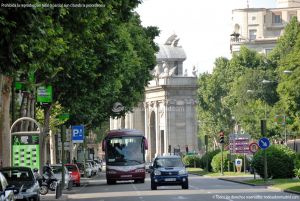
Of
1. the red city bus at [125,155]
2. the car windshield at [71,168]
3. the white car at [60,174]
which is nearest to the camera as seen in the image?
the white car at [60,174]

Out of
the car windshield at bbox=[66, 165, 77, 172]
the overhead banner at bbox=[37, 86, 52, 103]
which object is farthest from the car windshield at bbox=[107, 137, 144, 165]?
the overhead banner at bbox=[37, 86, 52, 103]

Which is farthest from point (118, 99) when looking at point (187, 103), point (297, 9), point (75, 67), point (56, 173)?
point (297, 9)

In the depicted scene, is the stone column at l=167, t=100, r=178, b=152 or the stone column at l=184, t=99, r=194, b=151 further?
the stone column at l=167, t=100, r=178, b=152

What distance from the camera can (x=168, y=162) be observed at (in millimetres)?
49406

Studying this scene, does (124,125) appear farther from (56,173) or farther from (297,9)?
(56,173)

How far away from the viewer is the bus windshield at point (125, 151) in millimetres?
62312

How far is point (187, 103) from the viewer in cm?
15612

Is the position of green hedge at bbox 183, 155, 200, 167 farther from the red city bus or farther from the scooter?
the scooter

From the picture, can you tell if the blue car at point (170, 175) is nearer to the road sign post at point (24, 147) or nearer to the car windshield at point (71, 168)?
the road sign post at point (24, 147)

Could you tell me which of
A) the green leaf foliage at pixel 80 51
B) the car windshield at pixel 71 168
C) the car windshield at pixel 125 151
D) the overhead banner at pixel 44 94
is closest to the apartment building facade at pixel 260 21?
the green leaf foliage at pixel 80 51

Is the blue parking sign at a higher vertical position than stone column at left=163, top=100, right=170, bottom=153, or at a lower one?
lower

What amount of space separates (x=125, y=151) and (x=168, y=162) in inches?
529

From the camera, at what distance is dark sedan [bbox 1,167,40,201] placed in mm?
32938

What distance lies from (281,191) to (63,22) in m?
17.0
